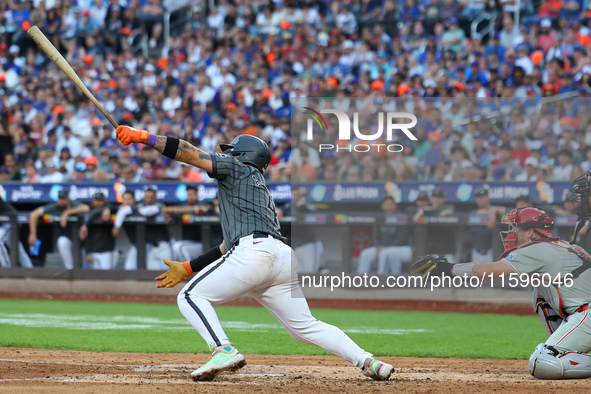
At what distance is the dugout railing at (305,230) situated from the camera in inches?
428

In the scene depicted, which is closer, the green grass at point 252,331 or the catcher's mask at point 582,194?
the catcher's mask at point 582,194

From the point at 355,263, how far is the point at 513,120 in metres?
2.94

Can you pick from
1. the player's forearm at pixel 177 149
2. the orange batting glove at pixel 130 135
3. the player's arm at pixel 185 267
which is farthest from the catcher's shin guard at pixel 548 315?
the orange batting glove at pixel 130 135

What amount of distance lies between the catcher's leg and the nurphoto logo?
558cm

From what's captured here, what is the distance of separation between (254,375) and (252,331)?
10.6ft

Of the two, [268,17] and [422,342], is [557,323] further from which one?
[268,17]

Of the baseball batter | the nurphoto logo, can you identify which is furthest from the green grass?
the nurphoto logo

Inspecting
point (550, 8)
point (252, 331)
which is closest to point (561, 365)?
point (252, 331)

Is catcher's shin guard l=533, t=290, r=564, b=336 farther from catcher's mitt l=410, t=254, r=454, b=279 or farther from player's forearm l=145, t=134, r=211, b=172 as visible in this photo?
player's forearm l=145, t=134, r=211, b=172

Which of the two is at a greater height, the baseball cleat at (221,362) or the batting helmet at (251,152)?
the batting helmet at (251,152)

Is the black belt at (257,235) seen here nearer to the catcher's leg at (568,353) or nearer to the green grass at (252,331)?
the catcher's leg at (568,353)

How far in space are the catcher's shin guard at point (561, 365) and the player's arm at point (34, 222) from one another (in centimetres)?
922

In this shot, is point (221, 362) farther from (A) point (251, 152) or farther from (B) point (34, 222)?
(B) point (34, 222)

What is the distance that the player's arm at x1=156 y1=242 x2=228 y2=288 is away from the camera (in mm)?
5348
